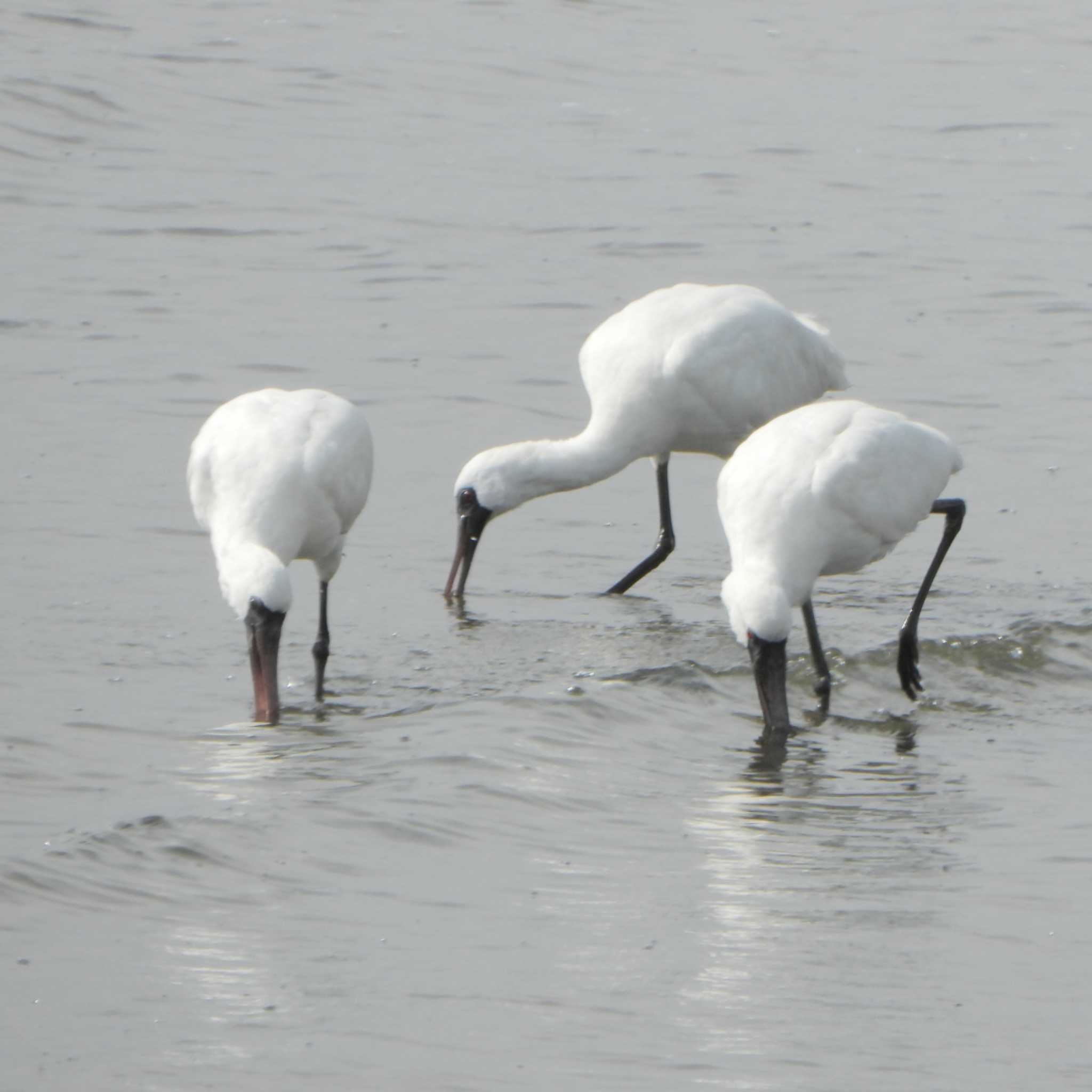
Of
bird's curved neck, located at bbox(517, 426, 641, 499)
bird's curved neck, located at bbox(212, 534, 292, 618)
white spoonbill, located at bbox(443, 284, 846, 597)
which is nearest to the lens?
bird's curved neck, located at bbox(212, 534, 292, 618)

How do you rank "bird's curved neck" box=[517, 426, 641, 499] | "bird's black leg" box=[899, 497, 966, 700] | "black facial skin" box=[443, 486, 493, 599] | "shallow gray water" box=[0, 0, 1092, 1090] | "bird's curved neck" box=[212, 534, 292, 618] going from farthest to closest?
"bird's curved neck" box=[517, 426, 641, 499] → "black facial skin" box=[443, 486, 493, 599] → "bird's black leg" box=[899, 497, 966, 700] → "bird's curved neck" box=[212, 534, 292, 618] → "shallow gray water" box=[0, 0, 1092, 1090]

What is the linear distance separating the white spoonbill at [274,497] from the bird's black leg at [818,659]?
6.07 ft

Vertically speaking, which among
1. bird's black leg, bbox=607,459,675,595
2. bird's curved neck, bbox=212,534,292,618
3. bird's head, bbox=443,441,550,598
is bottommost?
bird's black leg, bbox=607,459,675,595

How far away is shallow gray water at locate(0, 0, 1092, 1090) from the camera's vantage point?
5465mm

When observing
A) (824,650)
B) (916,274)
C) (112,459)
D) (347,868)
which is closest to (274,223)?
(916,274)

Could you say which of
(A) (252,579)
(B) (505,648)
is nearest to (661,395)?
(B) (505,648)

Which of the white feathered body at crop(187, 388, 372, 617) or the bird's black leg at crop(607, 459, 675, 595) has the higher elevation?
the white feathered body at crop(187, 388, 372, 617)

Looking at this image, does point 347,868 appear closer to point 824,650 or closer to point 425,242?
point 824,650

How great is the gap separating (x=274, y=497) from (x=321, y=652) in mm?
615

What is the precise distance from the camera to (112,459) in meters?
12.0

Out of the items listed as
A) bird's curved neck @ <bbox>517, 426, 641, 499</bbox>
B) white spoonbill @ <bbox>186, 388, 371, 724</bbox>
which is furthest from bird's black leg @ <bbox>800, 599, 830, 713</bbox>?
bird's curved neck @ <bbox>517, 426, 641, 499</bbox>

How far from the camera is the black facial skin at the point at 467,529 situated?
10.6 m

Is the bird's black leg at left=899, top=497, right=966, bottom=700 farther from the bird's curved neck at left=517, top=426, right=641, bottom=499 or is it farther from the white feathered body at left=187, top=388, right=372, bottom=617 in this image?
the white feathered body at left=187, top=388, right=372, bottom=617

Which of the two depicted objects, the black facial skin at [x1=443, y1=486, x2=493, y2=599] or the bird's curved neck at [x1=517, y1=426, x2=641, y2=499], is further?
the bird's curved neck at [x1=517, y1=426, x2=641, y2=499]
